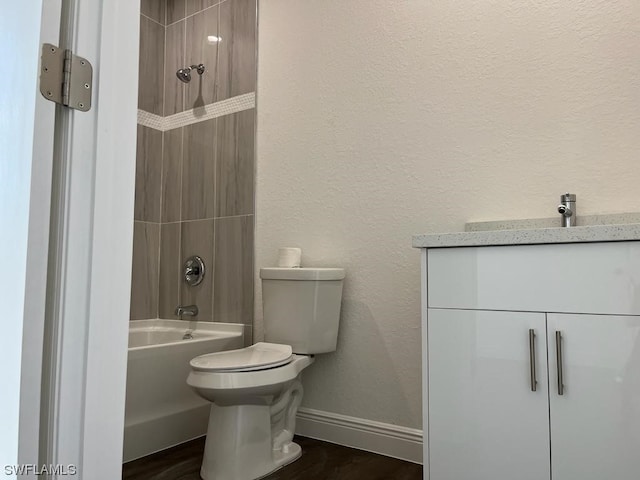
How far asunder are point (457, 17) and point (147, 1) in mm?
2146

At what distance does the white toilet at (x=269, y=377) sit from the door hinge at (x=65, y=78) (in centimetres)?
122

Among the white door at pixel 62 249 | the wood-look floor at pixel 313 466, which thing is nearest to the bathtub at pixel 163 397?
the wood-look floor at pixel 313 466

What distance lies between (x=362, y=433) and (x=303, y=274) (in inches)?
30.6

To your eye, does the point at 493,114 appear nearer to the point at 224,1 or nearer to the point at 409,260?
the point at 409,260

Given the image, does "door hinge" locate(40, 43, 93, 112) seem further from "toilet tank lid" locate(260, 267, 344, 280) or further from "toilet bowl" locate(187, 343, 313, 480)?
"toilet tank lid" locate(260, 267, 344, 280)

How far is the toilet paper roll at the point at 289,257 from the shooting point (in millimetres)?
2215

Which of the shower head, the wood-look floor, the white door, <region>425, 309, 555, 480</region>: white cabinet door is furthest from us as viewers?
the shower head

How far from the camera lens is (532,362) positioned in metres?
1.24

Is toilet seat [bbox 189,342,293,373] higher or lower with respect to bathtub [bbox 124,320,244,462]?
higher

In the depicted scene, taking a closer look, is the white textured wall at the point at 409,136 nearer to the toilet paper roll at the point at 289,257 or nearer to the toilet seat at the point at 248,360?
the toilet paper roll at the point at 289,257

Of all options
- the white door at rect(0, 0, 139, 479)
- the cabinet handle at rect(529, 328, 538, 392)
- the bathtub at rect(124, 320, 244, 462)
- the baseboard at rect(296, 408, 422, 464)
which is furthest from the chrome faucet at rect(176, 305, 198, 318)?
the white door at rect(0, 0, 139, 479)

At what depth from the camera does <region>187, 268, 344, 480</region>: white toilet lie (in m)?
1.71

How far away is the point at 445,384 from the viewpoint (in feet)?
4.51

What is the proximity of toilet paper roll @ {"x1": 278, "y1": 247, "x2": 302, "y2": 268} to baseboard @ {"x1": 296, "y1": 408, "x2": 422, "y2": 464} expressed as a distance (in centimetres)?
73
